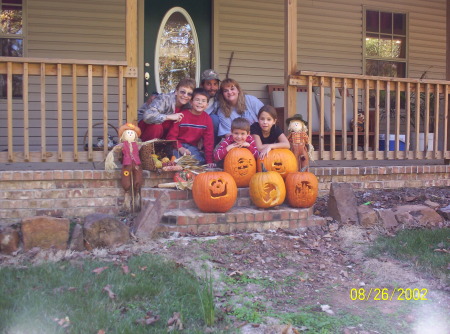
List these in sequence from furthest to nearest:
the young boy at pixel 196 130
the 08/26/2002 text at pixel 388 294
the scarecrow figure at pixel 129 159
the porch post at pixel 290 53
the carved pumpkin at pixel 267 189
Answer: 1. the porch post at pixel 290 53
2. the young boy at pixel 196 130
3. the scarecrow figure at pixel 129 159
4. the carved pumpkin at pixel 267 189
5. the 08/26/2002 text at pixel 388 294

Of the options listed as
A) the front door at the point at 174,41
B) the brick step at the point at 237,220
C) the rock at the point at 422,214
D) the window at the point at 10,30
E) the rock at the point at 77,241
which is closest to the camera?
the rock at the point at 77,241

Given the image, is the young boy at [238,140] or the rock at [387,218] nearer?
the rock at [387,218]

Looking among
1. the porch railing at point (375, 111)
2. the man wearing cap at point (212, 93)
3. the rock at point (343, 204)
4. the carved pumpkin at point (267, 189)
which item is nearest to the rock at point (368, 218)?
the rock at point (343, 204)

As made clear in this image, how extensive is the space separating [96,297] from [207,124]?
2.57 m

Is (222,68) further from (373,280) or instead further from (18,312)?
(18,312)

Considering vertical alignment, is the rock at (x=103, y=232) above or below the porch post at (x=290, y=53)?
below

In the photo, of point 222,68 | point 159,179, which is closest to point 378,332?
point 159,179

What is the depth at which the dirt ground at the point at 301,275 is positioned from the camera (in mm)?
2547

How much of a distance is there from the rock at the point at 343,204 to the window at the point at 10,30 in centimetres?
495

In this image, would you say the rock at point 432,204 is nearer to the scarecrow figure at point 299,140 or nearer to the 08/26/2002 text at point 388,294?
the scarecrow figure at point 299,140

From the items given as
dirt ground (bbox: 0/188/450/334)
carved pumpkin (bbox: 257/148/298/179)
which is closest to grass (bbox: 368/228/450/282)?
dirt ground (bbox: 0/188/450/334)

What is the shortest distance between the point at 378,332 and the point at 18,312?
1841 millimetres

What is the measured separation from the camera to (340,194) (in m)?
Answer: 4.33

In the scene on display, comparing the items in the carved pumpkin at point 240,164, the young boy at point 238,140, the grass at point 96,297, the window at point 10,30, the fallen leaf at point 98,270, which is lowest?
the grass at point 96,297
